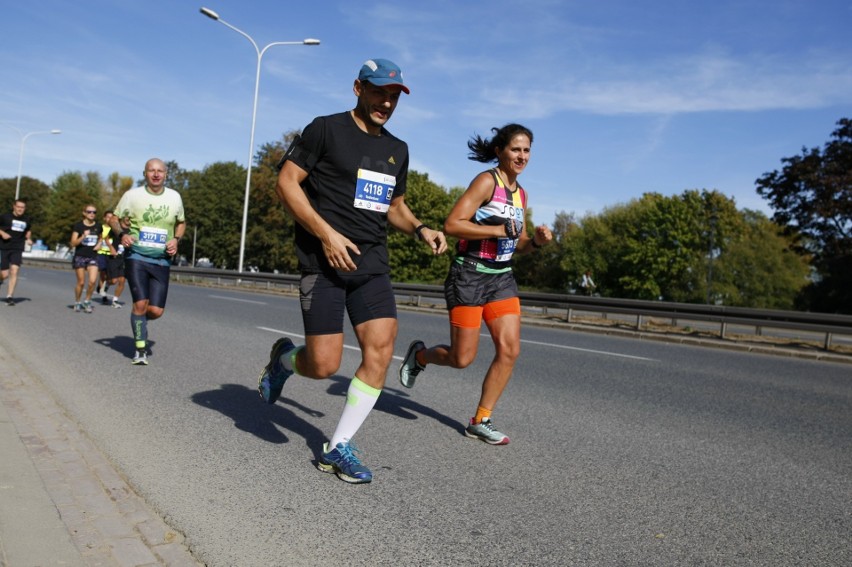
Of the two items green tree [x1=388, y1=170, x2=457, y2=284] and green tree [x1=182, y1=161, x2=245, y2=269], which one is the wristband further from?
green tree [x1=182, y1=161, x2=245, y2=269]

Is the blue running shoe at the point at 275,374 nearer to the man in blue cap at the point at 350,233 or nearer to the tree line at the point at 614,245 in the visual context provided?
the man in blue cap at the point at 350,233

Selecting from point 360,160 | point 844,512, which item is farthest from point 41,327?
point 844,512

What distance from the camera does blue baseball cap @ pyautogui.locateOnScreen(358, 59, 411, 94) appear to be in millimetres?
3877

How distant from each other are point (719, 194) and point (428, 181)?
27.3 m

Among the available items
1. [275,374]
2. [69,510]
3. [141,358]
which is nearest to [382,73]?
[275,374]

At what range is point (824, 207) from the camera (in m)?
33.5

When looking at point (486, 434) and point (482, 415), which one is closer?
point (486, 434)

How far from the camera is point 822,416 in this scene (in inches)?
268

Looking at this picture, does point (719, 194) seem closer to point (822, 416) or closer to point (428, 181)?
point (428, 181)

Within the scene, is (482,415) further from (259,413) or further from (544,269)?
(544,269)

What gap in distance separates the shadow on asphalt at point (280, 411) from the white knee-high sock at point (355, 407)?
0.51 metres

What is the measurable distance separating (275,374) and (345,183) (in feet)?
4.41

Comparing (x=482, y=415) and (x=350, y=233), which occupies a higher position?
(x=350, y=233)

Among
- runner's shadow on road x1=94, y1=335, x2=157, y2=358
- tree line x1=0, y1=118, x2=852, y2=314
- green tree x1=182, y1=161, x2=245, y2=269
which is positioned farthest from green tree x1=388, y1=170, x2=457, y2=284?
runner's shadow on road x1=94, y1=335, x2=157, y2=358
